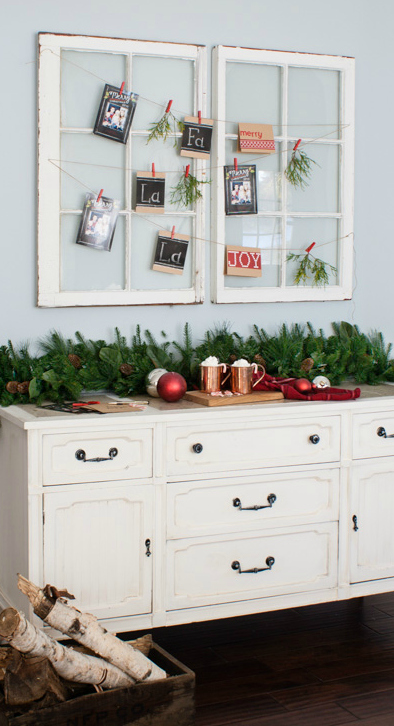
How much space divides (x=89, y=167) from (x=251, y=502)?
1.44 m

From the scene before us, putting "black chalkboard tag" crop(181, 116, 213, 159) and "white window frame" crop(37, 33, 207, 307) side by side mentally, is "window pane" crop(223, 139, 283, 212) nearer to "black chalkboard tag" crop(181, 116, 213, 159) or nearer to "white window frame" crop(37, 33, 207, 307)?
"black chalkboard tag" crop(181, 116, 213, 159)

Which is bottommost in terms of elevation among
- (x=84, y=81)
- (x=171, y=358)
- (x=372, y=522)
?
(x=372, y=522)

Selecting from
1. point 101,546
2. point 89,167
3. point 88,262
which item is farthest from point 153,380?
point 89,167

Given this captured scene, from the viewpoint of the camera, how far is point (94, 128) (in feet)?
11.1

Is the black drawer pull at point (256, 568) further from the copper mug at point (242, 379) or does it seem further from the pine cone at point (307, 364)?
the pine cone at point (307, 364)

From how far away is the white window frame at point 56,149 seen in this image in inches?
130

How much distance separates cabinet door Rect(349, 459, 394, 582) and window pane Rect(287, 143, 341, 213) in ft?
3.85

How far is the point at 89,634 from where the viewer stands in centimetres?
264

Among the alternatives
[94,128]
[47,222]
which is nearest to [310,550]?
[47,222]

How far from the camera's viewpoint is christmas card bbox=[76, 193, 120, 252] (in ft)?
11.2

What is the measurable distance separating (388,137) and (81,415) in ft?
6.56

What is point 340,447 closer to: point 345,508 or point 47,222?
point 345,508

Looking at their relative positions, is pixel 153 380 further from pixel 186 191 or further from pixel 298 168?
pixel 298 168

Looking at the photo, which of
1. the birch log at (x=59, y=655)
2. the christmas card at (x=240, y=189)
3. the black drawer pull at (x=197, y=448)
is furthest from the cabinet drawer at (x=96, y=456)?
the christmas card at (x=240, y=189)
